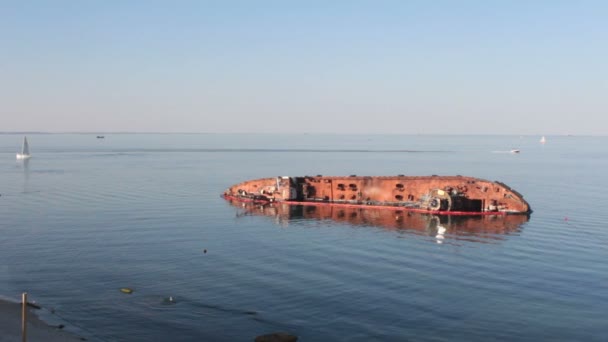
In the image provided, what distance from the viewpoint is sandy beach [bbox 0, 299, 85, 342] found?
3269cm

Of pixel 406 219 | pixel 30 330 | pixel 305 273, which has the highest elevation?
pixel 406 219

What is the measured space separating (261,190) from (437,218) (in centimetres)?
3493

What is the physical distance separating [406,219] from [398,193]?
472 inches

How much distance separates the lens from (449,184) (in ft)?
292

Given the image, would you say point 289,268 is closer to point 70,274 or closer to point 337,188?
point 70,274

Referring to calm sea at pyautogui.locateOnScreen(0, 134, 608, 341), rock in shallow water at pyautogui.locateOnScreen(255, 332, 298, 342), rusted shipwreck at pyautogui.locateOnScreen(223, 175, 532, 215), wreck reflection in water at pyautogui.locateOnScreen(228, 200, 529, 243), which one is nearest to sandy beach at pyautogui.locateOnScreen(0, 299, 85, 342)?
calm sea at pyautogui.locateOnScreen(0, 134, 608, 341)

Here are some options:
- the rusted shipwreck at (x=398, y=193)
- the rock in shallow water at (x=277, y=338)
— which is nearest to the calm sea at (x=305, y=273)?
the rock in shallow water at (x=277, y=338)

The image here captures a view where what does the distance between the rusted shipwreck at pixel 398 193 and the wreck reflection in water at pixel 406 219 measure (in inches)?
84.1

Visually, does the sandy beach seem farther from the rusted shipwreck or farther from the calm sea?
the rusted shipwreck

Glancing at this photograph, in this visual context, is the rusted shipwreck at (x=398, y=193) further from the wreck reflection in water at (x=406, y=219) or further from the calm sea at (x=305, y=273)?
the calm sea at (x=305, y=273)

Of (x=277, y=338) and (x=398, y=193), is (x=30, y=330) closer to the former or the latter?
(x=277, y=338)

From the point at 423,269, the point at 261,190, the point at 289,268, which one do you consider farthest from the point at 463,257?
the point at 261,190

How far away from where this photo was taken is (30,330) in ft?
112

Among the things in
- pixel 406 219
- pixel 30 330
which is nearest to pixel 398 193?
pixel 406 219
